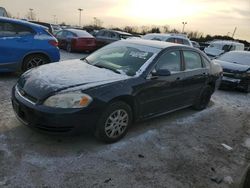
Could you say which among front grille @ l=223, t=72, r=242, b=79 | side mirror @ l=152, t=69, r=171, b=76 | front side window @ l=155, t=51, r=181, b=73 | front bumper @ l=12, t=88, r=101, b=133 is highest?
front side window @ l=155, t=51, r=181, b=73

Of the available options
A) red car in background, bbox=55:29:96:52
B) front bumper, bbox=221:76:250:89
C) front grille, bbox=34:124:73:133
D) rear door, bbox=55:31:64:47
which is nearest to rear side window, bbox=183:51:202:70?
front grille, bbox=34:124:73:133

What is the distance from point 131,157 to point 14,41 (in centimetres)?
482

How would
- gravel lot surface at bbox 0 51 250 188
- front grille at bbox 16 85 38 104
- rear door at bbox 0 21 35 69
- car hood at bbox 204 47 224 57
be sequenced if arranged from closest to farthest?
gravel lot surface at bbox 0 51 250 188
front grille at bbox 16 85 38 104
rear door at bbox 0 21 35 69
car hood at bbox 204 47 224 57

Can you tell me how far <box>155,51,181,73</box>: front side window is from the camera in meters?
5.11

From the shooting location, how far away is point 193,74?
5945 millimetres

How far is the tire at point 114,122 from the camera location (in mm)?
4203

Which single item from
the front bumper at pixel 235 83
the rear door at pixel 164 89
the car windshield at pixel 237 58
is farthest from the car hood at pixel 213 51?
the rear door at pixel 164 89

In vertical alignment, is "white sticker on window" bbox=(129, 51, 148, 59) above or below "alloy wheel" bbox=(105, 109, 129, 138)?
above

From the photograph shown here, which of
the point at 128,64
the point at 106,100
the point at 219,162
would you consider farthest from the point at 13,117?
the point at 219,162

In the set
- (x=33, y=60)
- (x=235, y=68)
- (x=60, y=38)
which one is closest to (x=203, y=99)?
(x=235, y=68)

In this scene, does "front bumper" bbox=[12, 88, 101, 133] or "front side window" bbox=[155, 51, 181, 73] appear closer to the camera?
"front bumper" bbox=[12, 88, 101, 133]

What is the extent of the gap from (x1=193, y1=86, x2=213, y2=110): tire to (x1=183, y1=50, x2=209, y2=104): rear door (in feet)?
0.79

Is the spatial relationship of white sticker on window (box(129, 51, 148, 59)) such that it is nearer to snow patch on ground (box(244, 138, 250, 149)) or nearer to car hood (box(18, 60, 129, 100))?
car hood (box(18, 60, 129, 100))

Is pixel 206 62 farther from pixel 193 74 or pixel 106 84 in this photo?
pixel 106 84
